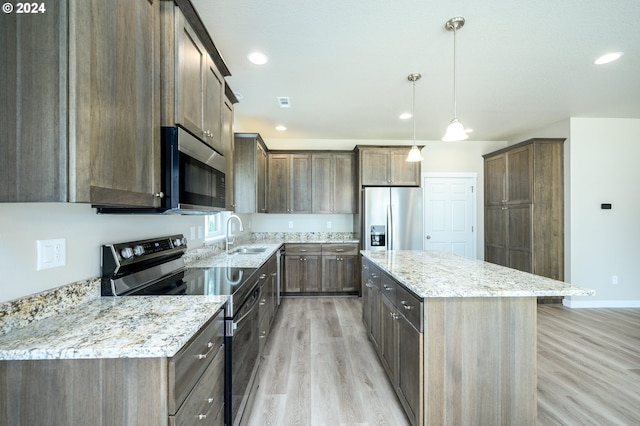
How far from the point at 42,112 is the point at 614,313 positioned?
19.7 ft

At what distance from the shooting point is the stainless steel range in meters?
1.42

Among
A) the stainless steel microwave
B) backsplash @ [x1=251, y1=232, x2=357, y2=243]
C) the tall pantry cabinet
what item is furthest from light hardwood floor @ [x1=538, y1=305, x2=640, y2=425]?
backsplash @ [x1=251, y1=232, x2=357, y2=243]

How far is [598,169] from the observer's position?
403 cm

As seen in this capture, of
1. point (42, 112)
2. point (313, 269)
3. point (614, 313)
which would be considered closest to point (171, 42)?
point (42, 112)

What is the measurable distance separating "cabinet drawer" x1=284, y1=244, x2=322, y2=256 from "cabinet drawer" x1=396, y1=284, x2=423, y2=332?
2710 millimetres

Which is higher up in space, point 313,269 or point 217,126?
point 217,126

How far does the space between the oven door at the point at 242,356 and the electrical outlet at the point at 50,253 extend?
32.1 inches

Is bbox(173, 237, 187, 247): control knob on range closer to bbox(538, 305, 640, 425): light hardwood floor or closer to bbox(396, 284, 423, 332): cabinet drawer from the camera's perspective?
bbox(396, 284, 423, 332): cabinet drawer

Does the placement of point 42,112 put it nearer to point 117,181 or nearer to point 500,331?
point 117,181

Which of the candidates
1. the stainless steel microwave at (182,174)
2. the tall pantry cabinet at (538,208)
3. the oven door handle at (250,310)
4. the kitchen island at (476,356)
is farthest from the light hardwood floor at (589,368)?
the stainless steel microwave at (182,174)

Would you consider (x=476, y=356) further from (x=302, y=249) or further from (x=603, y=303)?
(x=603, y=303)

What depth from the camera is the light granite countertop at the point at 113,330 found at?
82 cm

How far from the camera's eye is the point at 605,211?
4031 mm

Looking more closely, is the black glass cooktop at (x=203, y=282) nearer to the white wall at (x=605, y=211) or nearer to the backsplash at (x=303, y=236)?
the backsplash at (x=303, y=236)
